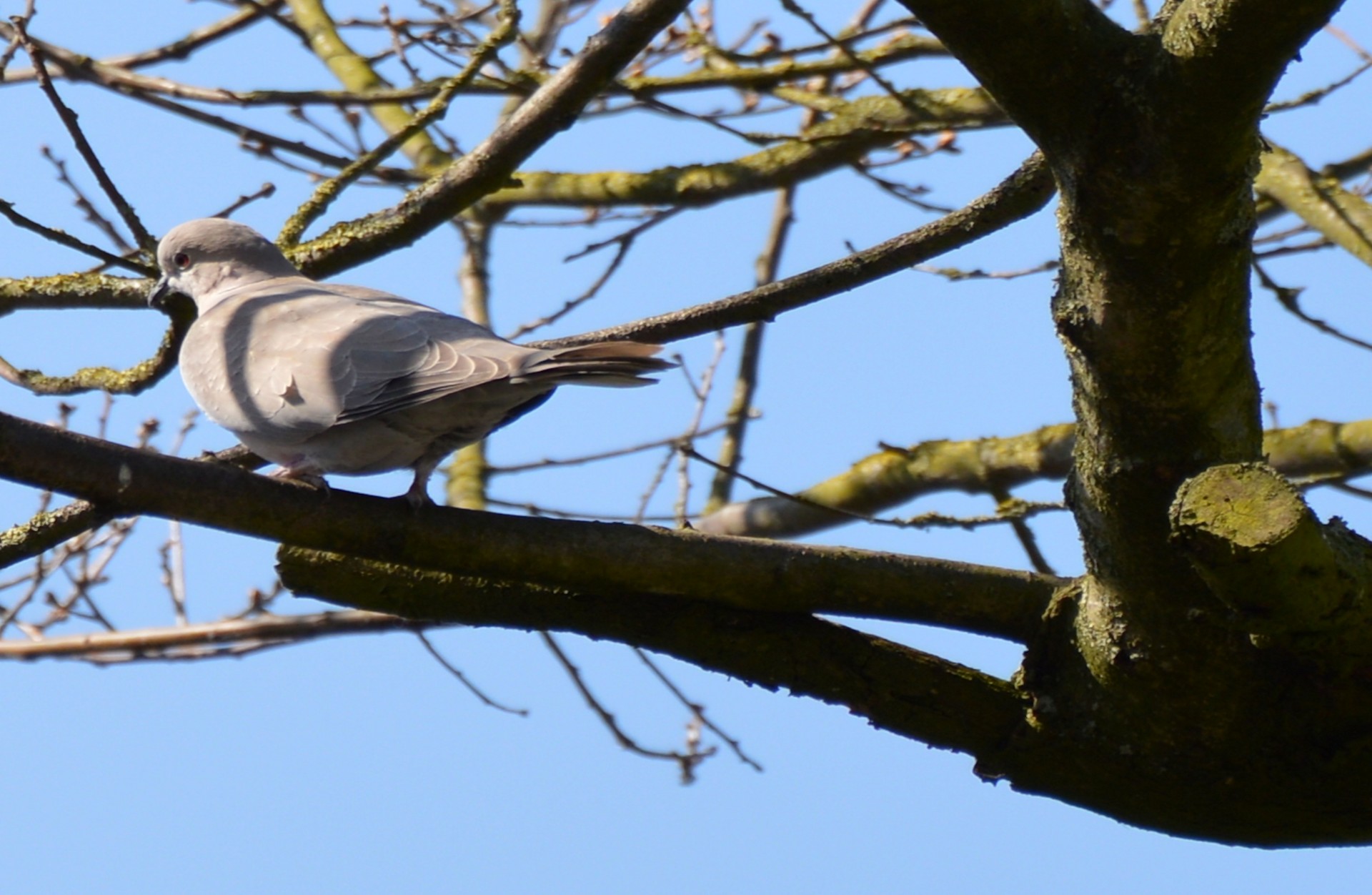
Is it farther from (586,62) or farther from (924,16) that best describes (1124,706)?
(586,62)

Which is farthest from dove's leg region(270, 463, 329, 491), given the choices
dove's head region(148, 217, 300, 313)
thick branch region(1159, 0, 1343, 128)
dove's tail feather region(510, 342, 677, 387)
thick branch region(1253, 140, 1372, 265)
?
thick branch region(1253, 140, 1372, 265)

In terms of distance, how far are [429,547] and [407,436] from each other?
841 millimetres

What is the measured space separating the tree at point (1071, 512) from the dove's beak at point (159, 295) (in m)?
0.03

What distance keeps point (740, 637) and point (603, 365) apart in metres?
0.60

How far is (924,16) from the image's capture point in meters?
1.77

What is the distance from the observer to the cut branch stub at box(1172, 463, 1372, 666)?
1.86m

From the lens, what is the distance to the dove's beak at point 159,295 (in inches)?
138

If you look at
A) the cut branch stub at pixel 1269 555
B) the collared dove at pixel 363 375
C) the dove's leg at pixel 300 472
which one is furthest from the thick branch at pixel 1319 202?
the dove's leg at pixel 300 472

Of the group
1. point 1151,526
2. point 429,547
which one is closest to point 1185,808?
point 1151,526

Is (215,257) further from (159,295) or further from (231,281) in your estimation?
(159,295)

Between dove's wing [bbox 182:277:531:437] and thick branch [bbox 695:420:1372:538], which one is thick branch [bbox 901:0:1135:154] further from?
thick branch [bbox 695:420:1372:538]

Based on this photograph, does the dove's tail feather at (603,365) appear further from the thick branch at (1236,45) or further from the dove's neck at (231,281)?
the dove's neck at (231,281)

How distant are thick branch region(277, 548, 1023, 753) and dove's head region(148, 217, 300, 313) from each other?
196 cm

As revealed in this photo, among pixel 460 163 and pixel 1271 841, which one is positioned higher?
pixel 460 163
